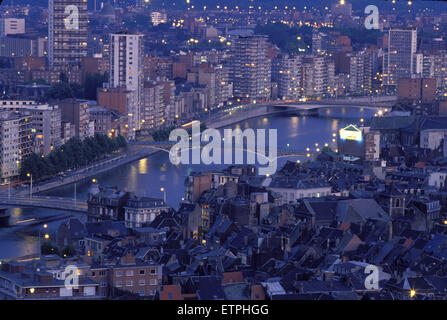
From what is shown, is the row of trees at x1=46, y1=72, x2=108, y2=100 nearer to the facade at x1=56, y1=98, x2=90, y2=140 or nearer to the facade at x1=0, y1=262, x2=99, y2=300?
the facade at x1=56, y1=98, x2=90, y2=140

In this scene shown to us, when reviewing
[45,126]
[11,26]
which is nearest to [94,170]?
[45,126]

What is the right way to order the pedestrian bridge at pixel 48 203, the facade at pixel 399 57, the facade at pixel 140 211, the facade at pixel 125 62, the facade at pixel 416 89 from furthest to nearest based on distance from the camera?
the facade at pixel 399 57 → the facade at pixel 416 89 → the facade at pixel 125 62 → the pedestrian bridge at pixel 48 203 → the facade at pixel 140 211

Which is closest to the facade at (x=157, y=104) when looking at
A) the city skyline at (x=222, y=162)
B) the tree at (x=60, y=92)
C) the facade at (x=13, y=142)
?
the city skyline at (x=222, y=162)

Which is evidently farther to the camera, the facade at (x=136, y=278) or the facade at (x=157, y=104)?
the facade at (x=157, y=104)

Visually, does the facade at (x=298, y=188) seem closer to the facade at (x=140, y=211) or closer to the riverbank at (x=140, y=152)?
the facade at (x=140, y=211)
